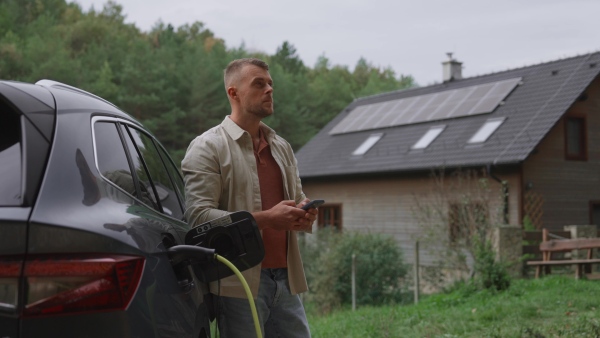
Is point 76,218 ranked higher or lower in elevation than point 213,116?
lower

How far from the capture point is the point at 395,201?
25.6m

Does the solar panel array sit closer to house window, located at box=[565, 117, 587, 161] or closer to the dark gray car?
house window, located at box=[565, 117, 587, 161]

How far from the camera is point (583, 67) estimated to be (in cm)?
2416

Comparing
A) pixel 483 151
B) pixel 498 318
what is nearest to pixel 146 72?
pixel 483 151

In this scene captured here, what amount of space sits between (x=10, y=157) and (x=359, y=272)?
53.8 ft

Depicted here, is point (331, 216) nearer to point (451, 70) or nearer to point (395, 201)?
point (395, 201)

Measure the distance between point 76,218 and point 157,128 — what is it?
135 ft

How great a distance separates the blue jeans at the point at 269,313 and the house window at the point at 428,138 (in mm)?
22094

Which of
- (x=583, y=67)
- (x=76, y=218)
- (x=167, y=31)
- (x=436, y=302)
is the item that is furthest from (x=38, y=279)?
(x=167, y=31)

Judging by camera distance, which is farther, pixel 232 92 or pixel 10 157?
pixel 232 92

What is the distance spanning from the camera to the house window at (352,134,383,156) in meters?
27.7

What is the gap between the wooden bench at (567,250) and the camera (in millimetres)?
14273

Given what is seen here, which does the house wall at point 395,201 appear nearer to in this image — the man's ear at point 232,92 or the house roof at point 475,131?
the house roof at point 475,131

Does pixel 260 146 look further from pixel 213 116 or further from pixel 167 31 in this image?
pixel 167 31
